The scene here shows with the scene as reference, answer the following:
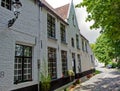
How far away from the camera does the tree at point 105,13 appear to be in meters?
8.17

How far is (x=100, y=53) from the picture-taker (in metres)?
41.2

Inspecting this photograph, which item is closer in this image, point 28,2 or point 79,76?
point 28,2

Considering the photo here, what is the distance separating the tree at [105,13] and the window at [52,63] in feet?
11.0

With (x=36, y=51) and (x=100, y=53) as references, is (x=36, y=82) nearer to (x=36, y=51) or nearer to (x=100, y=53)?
(x=36, y=51)

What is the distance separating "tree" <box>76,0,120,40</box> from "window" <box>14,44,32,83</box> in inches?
173

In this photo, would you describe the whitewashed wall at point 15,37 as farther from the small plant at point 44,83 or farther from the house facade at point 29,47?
the small plant at point 44,83

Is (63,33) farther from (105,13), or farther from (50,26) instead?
(105,13)

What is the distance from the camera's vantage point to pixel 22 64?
26.6ft

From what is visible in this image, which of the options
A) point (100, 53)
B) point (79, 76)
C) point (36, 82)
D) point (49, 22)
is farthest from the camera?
point (100, 53)

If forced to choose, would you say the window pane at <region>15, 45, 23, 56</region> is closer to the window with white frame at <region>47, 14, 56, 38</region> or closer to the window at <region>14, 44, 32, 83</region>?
the window at <region>14, 44, 32, 83</region>

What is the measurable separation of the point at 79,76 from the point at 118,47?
18.5 ft

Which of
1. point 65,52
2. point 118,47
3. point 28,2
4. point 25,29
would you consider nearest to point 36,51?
point 25,29

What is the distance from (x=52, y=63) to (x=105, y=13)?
5.14 metres

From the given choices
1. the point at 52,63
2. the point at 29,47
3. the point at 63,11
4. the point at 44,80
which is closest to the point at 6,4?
the point at 29,47
